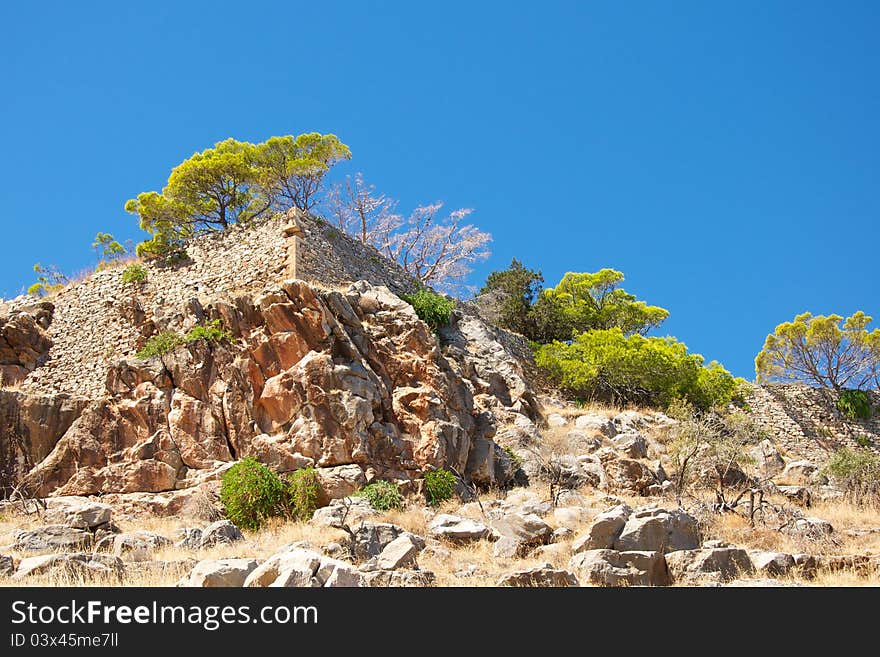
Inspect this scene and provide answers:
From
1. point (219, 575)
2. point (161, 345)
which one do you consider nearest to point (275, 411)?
point (161, 345)

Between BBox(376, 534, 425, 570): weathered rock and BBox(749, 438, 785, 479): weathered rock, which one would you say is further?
BBox(749, 438, 785, 479): weathered rock

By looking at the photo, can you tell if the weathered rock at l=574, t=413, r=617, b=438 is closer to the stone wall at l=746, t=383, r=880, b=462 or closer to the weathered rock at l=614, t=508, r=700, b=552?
the weathered rock at l=614, t=508, r=700, b=552

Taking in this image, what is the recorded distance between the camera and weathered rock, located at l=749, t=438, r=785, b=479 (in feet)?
86.0

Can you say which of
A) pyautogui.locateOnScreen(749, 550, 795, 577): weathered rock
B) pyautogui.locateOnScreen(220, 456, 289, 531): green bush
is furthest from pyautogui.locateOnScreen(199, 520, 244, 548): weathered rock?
pyautogui.locateOnScreen(749, 550, 795, 577): weathered rock

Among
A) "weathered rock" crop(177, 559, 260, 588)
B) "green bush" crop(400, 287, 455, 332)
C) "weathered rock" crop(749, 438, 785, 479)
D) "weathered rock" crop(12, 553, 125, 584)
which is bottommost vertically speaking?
"weathered rock" crop(177, 559, 260, 588)

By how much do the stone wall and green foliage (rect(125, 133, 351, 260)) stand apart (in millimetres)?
23478

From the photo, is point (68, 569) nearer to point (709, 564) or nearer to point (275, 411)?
point (275, 411)

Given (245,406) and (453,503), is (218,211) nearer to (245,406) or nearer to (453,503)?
(245,406)

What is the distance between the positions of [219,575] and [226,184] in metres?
22.2

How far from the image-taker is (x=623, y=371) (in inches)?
1212

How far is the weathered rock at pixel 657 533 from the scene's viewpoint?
1257cm

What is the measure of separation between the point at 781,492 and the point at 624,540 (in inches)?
477

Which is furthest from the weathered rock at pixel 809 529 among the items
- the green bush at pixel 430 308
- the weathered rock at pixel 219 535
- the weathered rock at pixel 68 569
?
the green bush at pixel 430 308
